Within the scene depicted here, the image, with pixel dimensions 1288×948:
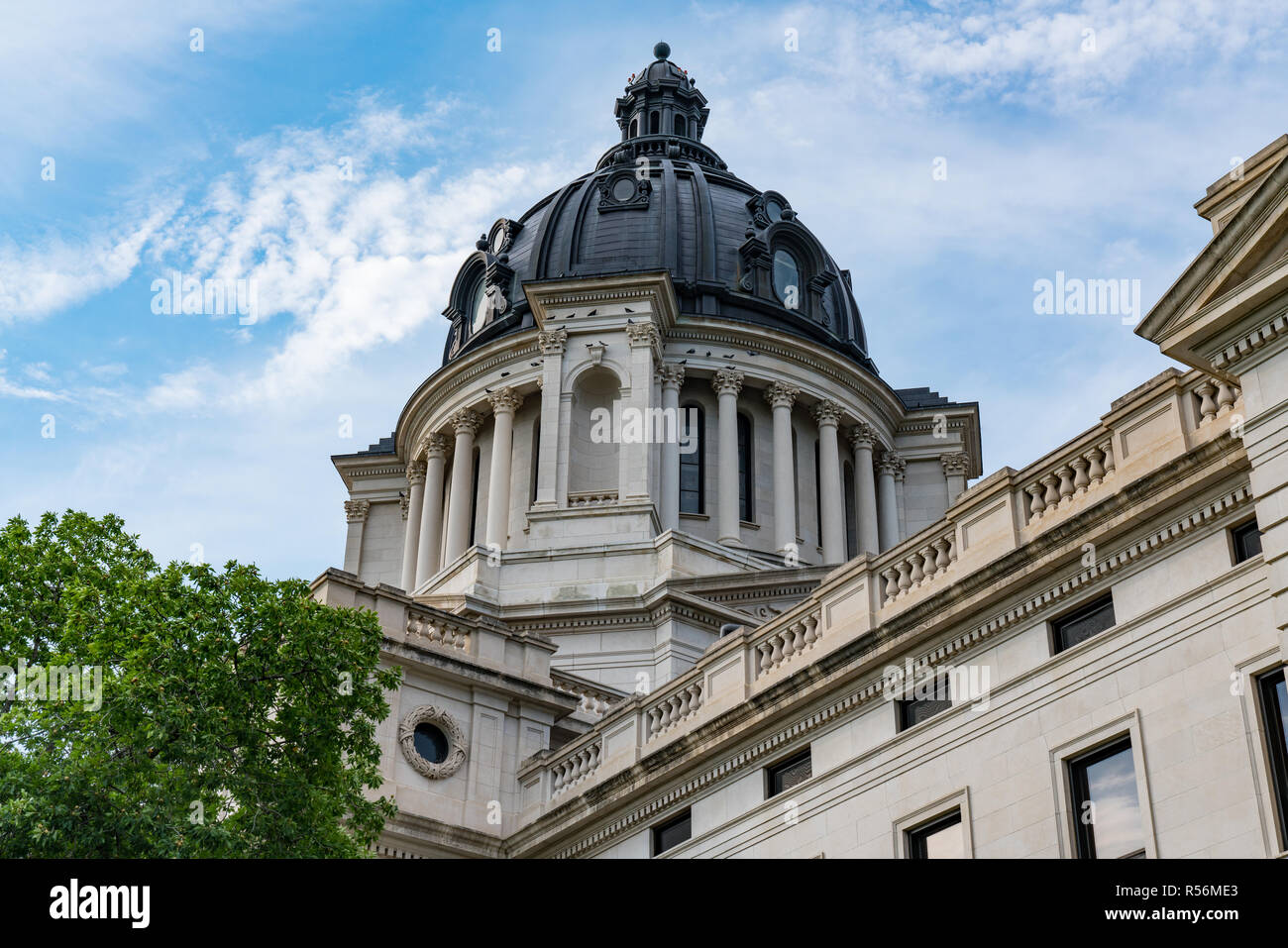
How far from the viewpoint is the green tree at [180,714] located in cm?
2241

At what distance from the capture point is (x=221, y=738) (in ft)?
78.4

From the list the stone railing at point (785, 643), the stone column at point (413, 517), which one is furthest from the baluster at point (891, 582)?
the stone column at point (413, 517)

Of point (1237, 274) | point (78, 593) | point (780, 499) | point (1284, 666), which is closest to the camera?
point (1284, 666)

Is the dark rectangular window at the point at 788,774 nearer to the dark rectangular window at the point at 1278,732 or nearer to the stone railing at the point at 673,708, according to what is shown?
the stone railing at the point at 673,708

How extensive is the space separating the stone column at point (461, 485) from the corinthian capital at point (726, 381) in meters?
8.37

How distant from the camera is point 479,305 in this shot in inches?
2586

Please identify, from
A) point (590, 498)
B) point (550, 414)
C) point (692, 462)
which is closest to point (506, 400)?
point (550, 414)

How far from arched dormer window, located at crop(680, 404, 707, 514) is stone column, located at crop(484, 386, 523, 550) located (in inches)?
A: 221

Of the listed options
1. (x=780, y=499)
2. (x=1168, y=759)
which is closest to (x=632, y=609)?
(x=780, y=499)

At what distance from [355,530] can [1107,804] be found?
48.4 m

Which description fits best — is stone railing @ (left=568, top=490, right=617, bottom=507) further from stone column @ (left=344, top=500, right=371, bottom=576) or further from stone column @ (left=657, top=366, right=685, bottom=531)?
stone column @ (left=344, top=500, right=371, bottom=576)

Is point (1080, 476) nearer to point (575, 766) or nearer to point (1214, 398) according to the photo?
point (1214, 398)
